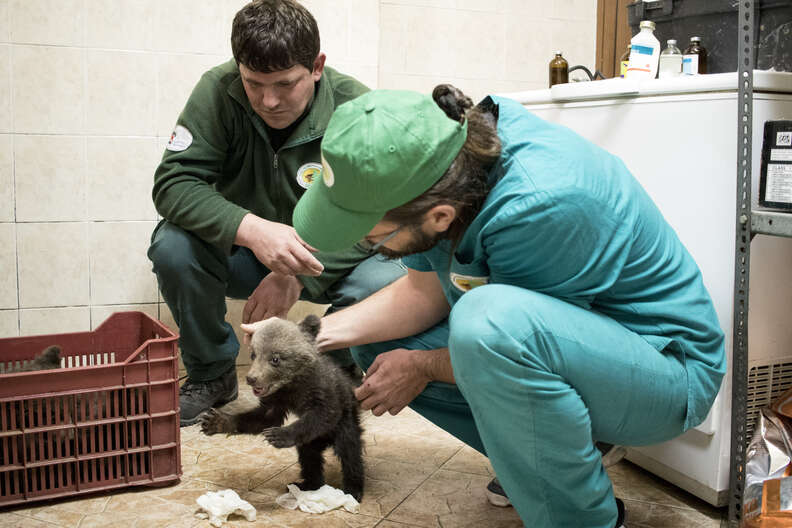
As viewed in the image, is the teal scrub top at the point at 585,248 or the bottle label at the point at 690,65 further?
the bottle label at the point at 690,65

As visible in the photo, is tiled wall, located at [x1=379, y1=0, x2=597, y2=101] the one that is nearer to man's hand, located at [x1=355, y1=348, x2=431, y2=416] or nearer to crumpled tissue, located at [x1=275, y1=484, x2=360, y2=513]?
man's hand, located at [x1=355, y1=348, x2=431, y2=416]

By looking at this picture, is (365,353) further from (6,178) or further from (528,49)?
(528,49)

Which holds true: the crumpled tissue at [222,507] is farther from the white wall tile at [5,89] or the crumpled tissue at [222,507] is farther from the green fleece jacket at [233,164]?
the white wall tile at [5,89]

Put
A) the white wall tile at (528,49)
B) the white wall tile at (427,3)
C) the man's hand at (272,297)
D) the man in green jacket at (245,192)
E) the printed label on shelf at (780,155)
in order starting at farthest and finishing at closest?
the white wall tile at (528,49)
the white wall tile at (427,3)
the man's hand at (272,297)
the man in green jacket at (245,192)
the printed label on shelf at (780,155)

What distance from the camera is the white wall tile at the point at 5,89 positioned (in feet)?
9.03

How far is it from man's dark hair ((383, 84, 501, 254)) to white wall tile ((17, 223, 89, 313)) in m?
1.99

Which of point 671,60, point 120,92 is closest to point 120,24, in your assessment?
point 120,92

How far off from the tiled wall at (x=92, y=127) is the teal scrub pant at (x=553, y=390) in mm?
1911

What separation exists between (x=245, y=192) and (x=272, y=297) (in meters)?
0.46

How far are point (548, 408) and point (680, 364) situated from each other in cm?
34

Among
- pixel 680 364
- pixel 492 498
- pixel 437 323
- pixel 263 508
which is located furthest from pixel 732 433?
pixel 263 508

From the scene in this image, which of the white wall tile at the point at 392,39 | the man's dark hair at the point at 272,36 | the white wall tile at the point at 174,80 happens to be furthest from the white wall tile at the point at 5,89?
the white wall tile at the point at 392,39

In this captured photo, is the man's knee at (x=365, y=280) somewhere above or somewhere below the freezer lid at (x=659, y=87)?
→ below

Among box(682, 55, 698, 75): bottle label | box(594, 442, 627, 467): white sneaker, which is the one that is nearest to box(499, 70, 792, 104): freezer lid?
box(682, 55, 698, 75): bottle label
